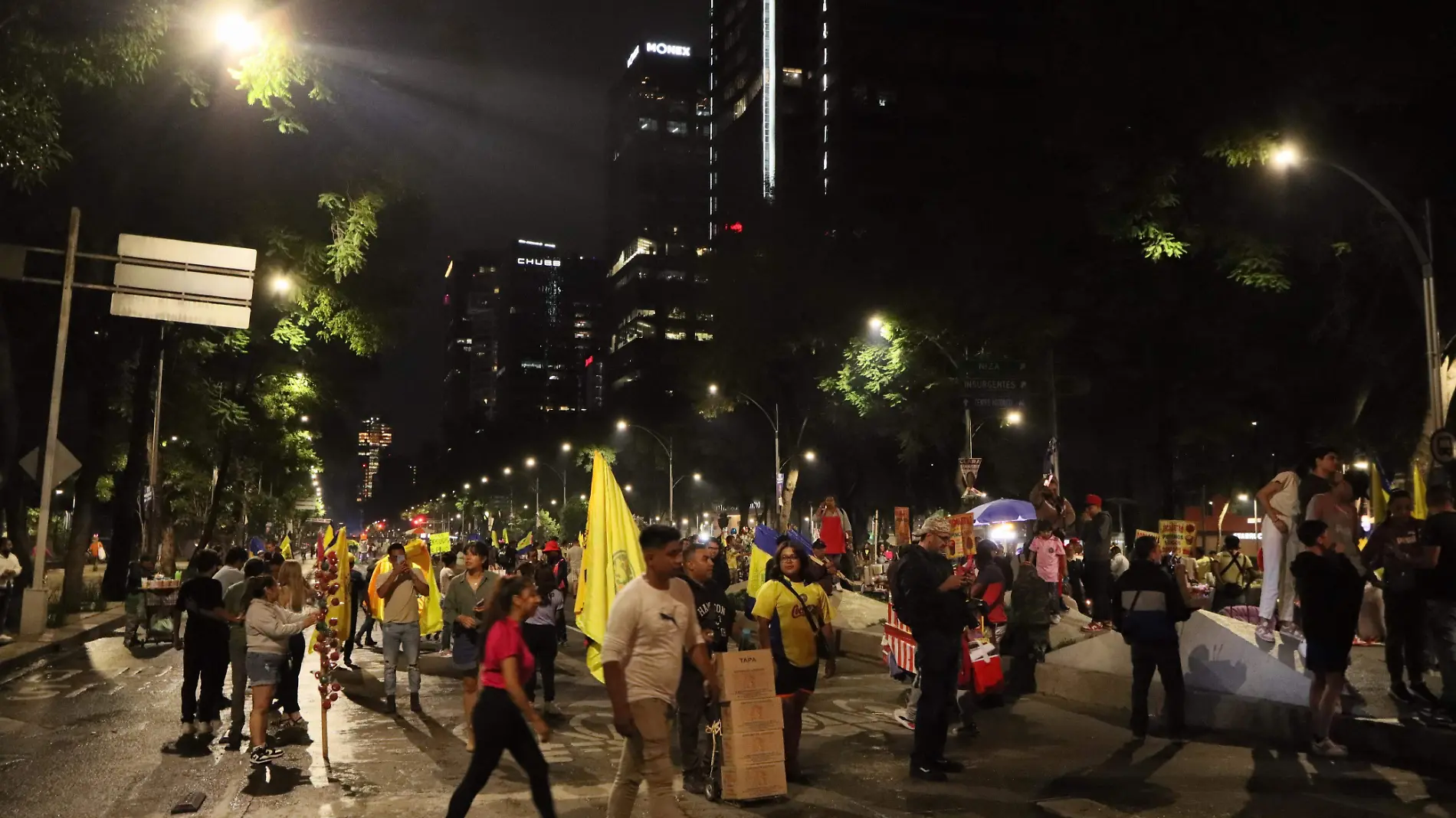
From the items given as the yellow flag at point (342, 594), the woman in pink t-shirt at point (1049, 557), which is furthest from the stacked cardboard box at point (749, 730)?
the woman in pink t-shirt at point (1049, 557)

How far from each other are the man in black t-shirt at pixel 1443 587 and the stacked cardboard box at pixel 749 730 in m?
5.28

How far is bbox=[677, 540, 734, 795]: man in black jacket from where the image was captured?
8.51 m

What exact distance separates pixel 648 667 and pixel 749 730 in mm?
2138

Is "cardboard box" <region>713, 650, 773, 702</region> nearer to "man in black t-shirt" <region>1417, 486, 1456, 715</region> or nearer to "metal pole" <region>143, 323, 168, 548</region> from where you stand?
"man in black t-shirt" <region>1417, 486, 1456, 715</region>

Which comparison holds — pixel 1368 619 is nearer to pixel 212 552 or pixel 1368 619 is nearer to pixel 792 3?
pixel 212 552

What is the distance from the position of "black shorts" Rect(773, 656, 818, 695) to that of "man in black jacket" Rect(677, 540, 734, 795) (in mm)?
514

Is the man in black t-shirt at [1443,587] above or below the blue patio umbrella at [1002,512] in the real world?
below

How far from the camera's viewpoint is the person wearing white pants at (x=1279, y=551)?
10891 millimetres

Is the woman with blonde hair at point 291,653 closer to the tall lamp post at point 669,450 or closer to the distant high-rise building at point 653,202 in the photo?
the tall lamp post at point 669,450

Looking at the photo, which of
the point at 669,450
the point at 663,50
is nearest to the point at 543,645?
the point at 669,450

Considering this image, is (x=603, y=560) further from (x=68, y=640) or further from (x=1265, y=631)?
(x=68, y=640)

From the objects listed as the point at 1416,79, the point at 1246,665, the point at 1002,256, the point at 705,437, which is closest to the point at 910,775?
the point at 1246,665

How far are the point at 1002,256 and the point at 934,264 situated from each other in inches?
111

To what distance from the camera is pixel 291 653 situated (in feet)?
38.2
